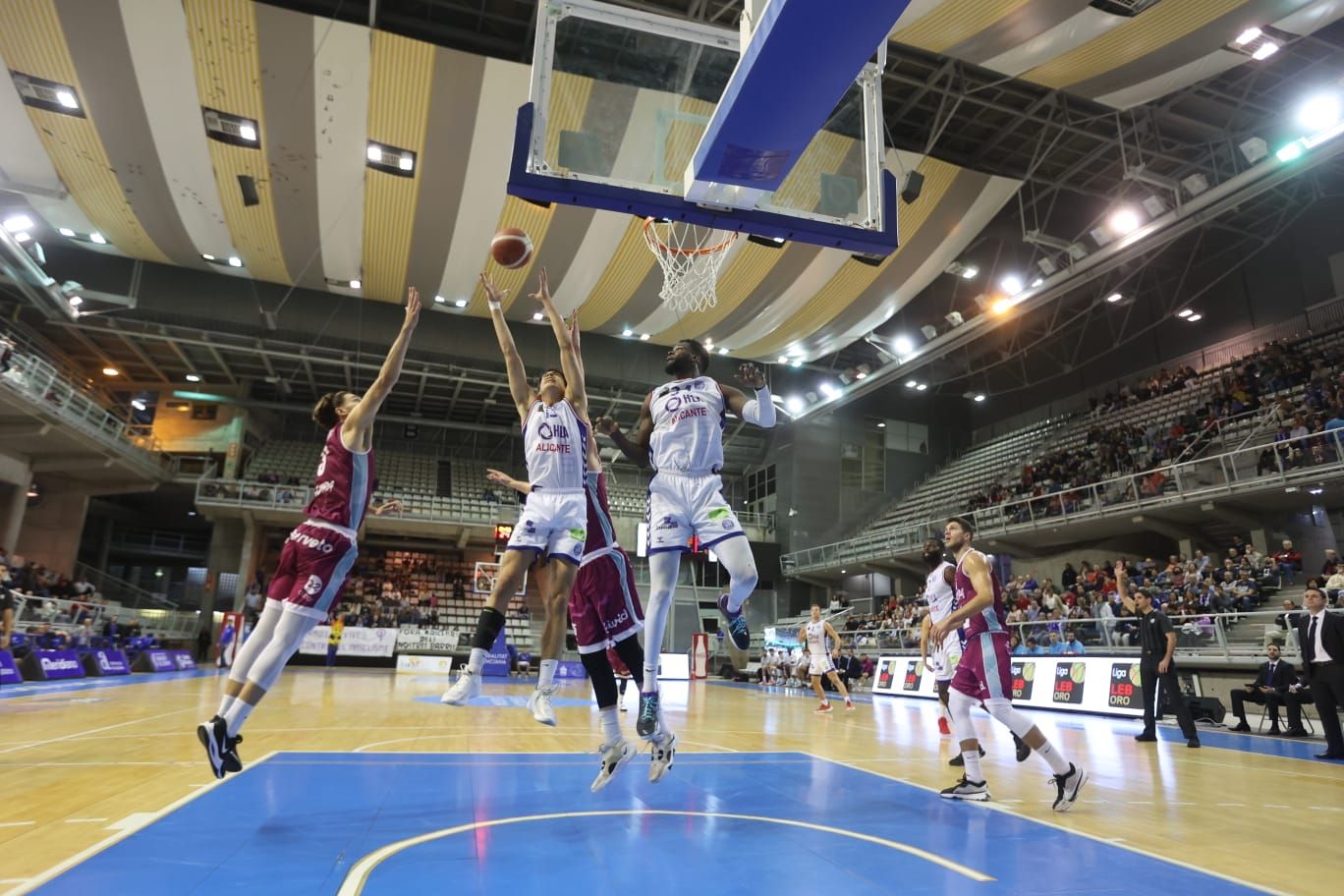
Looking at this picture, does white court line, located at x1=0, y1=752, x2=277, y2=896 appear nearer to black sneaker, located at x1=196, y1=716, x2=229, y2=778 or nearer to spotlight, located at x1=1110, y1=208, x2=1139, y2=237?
black sneaker, located at x1=196, y1=716, x2=229, y2=778

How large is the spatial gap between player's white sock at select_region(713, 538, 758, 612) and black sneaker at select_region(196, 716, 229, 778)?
2728 millimetres

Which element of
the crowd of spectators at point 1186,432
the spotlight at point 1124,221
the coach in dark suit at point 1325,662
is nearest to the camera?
the coach in dark suit at point 1325,662

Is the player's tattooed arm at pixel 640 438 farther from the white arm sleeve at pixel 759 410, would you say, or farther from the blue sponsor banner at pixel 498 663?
the blue sponsor banner at pixel 498 663

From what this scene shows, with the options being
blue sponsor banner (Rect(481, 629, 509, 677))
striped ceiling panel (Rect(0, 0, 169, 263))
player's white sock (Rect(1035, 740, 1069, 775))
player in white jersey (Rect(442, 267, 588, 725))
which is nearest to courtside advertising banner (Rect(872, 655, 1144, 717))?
player's white sock (Rect(1035, 740, 1069, 775))

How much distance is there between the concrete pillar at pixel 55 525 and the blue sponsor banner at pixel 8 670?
14.4 meters

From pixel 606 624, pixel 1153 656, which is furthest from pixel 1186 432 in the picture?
pixel 606 624

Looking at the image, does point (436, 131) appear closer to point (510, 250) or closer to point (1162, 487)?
point (510, 250)

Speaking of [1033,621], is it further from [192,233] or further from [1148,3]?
[192,233]

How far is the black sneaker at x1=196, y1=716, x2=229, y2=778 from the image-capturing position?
12.2 ft

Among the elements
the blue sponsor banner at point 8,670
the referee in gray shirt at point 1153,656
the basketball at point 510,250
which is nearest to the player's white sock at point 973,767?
the basketball at point 510,250

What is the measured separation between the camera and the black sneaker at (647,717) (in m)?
4.28

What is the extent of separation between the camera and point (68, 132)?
13992mm

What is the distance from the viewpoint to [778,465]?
31047 mm

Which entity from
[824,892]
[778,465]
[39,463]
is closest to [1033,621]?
[824,892]
